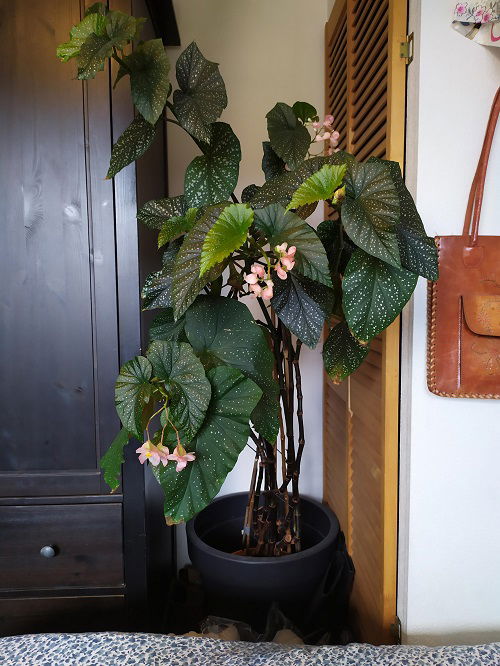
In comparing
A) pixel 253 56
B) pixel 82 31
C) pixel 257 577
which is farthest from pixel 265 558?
pixel 253 56

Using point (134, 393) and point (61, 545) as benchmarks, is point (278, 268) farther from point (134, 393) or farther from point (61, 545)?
point (61, 545)

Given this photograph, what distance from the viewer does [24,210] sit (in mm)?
1012

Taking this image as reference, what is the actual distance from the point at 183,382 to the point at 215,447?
0.42ft

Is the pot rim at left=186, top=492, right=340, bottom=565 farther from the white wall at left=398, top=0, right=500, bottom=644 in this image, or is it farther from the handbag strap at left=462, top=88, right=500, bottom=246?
the handbag strap at left=462, top=88, right=500, bottom=246

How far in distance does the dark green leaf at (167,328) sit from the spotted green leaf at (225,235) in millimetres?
271

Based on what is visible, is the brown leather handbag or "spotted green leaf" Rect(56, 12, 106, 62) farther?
the brown leather handbag

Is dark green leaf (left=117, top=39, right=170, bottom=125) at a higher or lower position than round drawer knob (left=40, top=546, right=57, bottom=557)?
higher

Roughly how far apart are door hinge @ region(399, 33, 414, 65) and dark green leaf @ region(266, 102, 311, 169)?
0.24 m

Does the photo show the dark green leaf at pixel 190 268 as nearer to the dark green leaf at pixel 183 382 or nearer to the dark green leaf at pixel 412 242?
the dark green leaf at pixel 183 382

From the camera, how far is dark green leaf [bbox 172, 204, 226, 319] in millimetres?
712

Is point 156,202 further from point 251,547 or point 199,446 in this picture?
point 251,547

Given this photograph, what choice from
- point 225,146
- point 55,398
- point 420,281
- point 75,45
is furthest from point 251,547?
point 75,45

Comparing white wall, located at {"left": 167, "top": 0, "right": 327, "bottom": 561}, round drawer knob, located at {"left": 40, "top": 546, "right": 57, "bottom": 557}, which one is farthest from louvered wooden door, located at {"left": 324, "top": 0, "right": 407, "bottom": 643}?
round drawer knob, located at {"left": 40, "top": 546, "right": 57, "bottom": 557}

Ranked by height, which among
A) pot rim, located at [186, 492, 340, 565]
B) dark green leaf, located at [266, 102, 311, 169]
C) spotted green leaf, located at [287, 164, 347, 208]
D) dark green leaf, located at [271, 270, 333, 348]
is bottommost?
pot rim, located at [186, 492, 340, 565]
